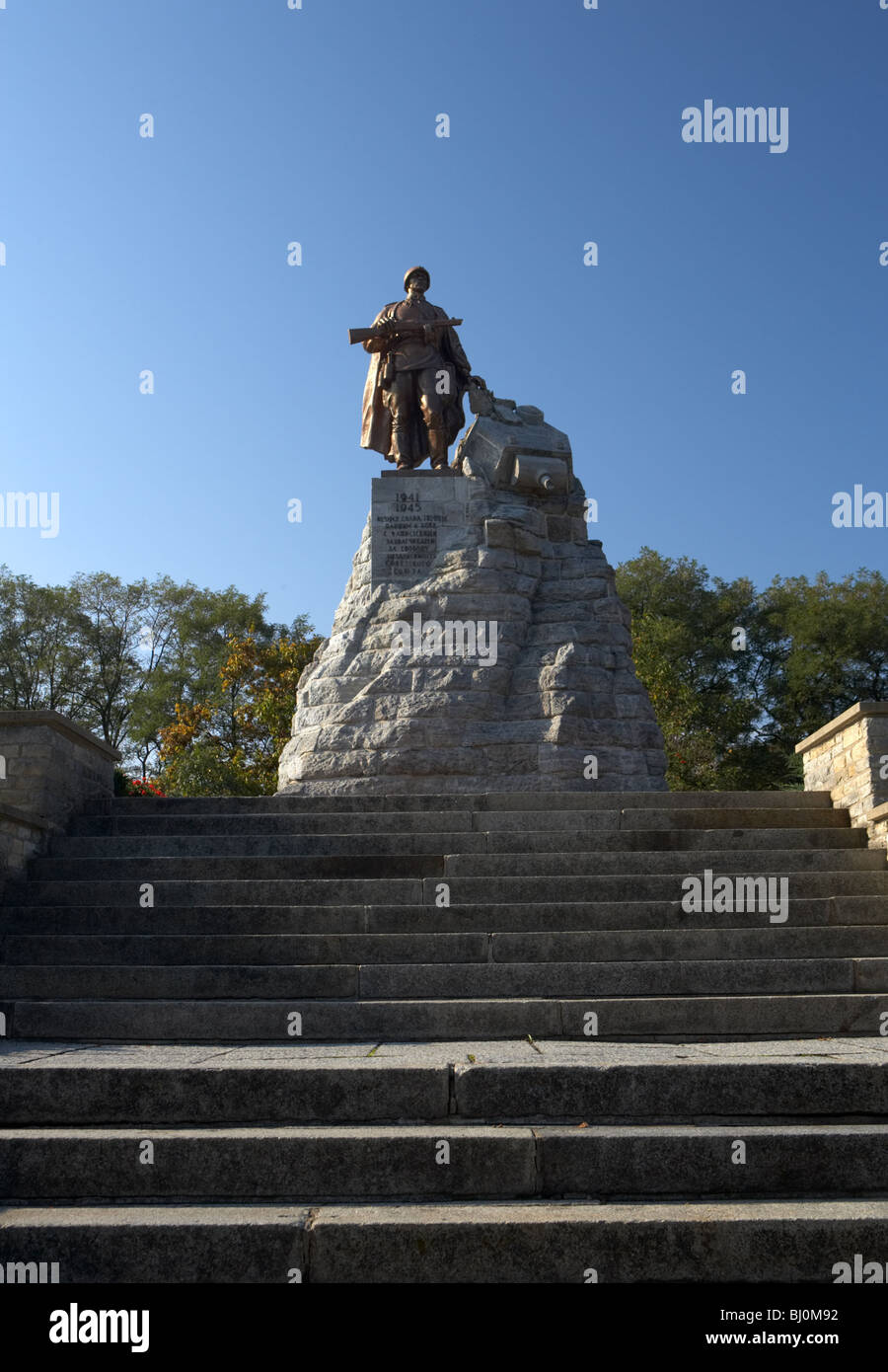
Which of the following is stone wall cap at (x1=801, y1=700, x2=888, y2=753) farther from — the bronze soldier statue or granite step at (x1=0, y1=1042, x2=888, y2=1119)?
the bronze soldier statue

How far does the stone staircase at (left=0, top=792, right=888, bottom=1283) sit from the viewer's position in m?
3.63

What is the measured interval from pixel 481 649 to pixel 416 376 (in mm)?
4448

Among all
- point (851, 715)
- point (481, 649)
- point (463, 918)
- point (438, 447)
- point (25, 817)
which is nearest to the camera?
point (463, 918)

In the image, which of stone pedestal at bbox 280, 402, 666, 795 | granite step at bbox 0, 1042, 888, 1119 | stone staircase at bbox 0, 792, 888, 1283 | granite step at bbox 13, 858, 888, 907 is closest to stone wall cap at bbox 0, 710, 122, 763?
stone staircase at bbox 0, 792, 888, 1283

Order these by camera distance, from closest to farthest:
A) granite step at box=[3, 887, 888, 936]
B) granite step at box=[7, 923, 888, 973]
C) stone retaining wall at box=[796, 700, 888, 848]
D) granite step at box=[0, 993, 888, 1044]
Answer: granite step at box=[0, 993, 888, 1044], granite step at box=[7, 923, 888, 973], granite step at box=[3, 887, 888, 936], stone retaining wall at box=[796, 700, 888, 848]

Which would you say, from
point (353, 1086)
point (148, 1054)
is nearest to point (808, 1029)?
point (353, 1086)

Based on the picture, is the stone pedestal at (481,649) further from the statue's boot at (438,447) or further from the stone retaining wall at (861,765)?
the stone retaining wall at (861,765)

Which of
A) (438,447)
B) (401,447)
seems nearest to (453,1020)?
(438,447)

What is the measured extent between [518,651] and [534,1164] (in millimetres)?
9315

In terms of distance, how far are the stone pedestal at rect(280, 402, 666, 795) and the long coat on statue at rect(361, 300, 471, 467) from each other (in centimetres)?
58

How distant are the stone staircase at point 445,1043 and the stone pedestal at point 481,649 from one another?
3126 mm

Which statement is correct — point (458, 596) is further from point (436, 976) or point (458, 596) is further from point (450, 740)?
point (436, 976)

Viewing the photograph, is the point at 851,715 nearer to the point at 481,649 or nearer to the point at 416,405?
the point at 481,649

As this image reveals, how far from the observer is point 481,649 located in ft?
42.0
